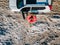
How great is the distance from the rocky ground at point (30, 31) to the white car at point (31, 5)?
0.10 m

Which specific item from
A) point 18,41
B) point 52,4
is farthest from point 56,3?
point 18,41

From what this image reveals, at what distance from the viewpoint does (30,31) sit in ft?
12.8

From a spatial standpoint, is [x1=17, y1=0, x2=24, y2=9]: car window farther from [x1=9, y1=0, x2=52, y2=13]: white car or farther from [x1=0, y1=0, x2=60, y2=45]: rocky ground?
[x1=0, y1=0, x2=60, y2=45]: rocky ground

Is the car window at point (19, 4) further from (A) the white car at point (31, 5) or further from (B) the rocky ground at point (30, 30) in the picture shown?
(B) the rocky ground at point (30, 30)

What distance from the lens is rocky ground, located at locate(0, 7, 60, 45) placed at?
12.8ft

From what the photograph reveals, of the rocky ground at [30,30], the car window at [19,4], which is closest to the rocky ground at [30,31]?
the rocky ground at [30,30]

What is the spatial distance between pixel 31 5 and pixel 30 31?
0.42 m

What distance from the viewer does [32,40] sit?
12.8 ft

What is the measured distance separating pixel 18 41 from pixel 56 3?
857mm

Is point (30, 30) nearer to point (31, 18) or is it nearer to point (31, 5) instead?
point (31, 18)

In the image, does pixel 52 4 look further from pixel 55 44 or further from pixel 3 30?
pixel 3 30

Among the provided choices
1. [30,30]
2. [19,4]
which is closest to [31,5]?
[19,4]

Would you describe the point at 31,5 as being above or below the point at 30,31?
above

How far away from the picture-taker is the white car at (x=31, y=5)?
3908mm
